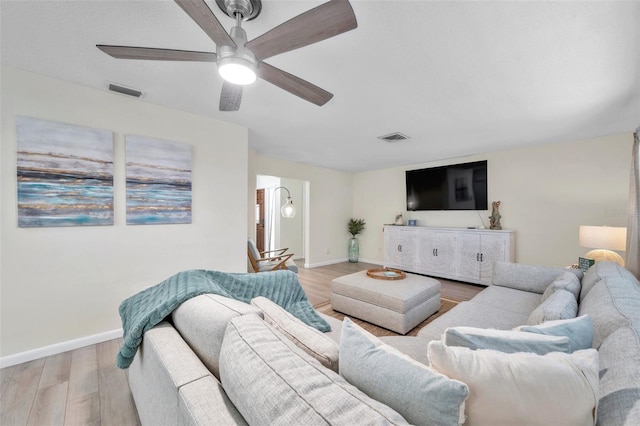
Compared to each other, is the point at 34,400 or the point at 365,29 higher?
the point at 365,29

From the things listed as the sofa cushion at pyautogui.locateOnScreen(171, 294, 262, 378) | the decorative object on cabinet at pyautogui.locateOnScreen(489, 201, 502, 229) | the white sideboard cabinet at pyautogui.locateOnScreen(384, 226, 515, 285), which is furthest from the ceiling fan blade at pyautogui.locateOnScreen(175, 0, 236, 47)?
the decorative object on cabinet at pyautogui.locateOnScreen(489, 201, 502, 229)

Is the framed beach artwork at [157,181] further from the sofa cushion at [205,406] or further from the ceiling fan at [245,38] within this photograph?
the sofa cushion at [205,406]

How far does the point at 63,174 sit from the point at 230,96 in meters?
1.62

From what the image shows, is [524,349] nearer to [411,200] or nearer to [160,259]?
[160,259]

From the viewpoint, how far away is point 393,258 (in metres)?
5.30

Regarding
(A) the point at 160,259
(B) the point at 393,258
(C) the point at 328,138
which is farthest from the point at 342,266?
(A) the point at 160,259

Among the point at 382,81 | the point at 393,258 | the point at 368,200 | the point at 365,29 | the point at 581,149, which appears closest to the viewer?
the point at 365,29

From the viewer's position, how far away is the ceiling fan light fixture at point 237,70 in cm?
135

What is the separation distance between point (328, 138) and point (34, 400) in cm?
360

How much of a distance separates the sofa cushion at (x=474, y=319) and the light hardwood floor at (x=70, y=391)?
192 centimetres

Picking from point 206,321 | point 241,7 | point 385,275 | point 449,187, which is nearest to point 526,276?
point 385,275

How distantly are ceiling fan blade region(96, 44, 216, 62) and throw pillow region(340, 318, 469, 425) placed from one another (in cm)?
159

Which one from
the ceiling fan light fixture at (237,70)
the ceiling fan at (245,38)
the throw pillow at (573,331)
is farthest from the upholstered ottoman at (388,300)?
the ceiling fan light fixture at (237,70)

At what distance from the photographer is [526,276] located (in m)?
2.58
